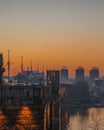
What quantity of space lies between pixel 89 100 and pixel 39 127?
86903 millimetres

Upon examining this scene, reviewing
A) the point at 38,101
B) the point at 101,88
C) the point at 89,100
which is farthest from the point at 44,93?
the point at 101,88

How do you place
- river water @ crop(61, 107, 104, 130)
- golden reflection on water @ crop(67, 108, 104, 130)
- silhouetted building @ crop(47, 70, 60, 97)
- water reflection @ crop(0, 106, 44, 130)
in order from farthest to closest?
golden reflection on water @ crop(67, 108, 104, 130) → river water @ crop(61, 107, 104, 130) → silhouetted building @ crop(47, 70, 60, 97) → water reflection @ crop(0, 106, 44, 130)

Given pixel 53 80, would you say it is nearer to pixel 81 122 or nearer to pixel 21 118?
pixel 21 118

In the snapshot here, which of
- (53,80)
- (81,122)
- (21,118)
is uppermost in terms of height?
(53,80)

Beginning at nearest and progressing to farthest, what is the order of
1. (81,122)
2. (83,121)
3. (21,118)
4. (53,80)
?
(21,118), (53,80), (81,122), (83,121)

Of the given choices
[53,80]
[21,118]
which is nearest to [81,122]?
[53,80]

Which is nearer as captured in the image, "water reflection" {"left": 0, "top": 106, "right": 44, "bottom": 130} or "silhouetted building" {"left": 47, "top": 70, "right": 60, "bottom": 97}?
"water reflection" {"left": 0, "top": 106, "right": 44, "bottom": 130}

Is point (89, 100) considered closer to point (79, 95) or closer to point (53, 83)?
point (79, 95)

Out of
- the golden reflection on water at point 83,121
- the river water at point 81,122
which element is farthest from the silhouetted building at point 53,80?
the golden reflection on water at point 83,121

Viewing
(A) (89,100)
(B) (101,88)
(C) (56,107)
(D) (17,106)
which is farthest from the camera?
(B) (101,88)

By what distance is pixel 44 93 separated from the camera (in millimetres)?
12586

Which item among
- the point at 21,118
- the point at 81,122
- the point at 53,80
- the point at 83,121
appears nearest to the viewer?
the point at 21,118

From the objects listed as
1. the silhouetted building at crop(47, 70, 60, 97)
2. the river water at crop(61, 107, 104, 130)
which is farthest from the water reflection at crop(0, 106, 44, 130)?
the river water at crop(61, 107, 104, 130)

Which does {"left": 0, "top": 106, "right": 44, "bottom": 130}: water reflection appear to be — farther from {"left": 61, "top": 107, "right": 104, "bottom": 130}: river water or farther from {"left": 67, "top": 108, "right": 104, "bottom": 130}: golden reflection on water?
{"left": 67, "top": 108, "right": 104, "bottom": 130}: golden reflection on water
